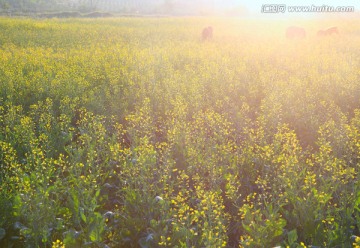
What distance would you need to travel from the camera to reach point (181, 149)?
5.75 metres

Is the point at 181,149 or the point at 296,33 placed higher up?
the point at 296,33

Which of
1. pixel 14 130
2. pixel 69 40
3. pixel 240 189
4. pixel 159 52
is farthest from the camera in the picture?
pixel 69 40

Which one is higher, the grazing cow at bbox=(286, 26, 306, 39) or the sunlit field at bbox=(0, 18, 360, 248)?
the grazing cow at bbox=(286, 26, 306, 39)

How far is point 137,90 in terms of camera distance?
902 cm

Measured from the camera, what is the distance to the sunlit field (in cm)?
385

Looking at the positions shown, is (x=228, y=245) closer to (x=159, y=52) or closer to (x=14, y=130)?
(x=14, y=130)

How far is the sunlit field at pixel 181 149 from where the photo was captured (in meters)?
3.85

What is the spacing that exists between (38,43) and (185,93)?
11.3 meters

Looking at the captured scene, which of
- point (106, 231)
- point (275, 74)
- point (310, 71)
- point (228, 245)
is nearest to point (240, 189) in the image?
point (228, 245)

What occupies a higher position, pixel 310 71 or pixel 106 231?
pixel 310 71

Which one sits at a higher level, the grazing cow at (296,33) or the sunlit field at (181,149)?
the grazing cow at (296,33)

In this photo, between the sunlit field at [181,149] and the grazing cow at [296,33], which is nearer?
the sunlit field at [181,149]

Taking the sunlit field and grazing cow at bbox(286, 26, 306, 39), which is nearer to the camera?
the sunlit field

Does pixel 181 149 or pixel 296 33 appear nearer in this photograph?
pixel 181 149
